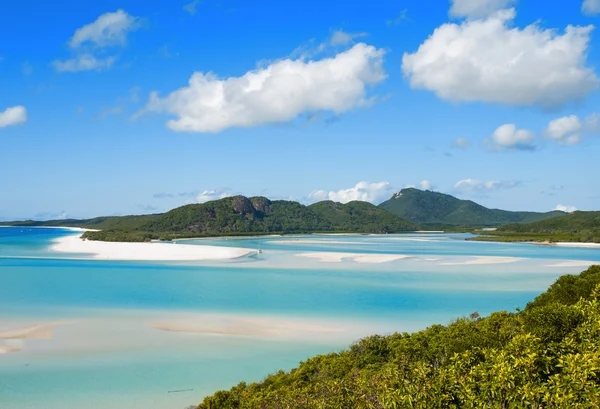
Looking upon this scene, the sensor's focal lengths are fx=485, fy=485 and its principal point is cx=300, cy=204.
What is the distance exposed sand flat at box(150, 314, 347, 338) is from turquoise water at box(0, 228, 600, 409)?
0.06 meters

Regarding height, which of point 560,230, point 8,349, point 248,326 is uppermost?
point 560,230

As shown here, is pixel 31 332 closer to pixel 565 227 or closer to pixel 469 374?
pixel 469 374

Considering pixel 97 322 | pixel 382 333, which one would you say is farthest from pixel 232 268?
pixel 382 333

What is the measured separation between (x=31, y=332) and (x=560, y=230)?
15775 cm

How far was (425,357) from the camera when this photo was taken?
51.5 feet

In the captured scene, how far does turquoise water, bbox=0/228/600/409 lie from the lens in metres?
17.9

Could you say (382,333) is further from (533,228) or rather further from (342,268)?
(533,228)

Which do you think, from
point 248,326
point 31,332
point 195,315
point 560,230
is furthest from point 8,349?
point 560,230

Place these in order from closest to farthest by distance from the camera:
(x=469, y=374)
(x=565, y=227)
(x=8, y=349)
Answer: (x=469, y=374)
(x=8, y=349)
(x=565, y=227)

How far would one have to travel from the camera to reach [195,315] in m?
29.8

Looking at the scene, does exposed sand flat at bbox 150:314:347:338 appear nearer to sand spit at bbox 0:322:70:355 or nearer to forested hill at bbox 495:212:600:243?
sand spit at bbox 0:322:70:355

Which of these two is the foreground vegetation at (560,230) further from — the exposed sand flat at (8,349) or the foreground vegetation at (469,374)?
the exposed sand flat at (8,349)

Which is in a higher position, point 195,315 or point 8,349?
point 8,349

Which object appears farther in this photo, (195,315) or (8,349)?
(195,315)
